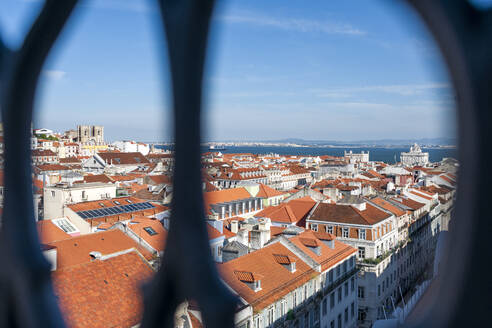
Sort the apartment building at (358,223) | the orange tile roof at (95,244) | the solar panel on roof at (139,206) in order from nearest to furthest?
the orange tile roof at (95,244)
the apartment building at (358,223)
the solar panel on roof at (139,206)

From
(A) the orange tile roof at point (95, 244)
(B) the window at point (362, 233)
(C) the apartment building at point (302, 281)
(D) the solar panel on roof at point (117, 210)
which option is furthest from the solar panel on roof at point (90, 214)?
(B) the window at point (362, 233)

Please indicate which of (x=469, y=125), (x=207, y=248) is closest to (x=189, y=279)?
(x=207, y=248)

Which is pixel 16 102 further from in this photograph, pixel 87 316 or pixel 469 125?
pixel 87 316

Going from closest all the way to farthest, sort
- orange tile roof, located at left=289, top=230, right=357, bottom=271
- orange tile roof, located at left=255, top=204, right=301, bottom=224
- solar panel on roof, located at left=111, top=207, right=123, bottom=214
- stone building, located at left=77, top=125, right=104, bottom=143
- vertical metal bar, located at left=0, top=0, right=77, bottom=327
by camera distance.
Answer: vertical metal bar, located at left=0, top=0, right=77, bottom=327
stone building, located at left=77, top=125, right=104, bottom=143
orange tile roof, located at left=289, top=230, right=357, bottom=271
solar panel on roof, located at left=111, top=207, right=123, bottom=214
orange tile roof, located at left=255, top=204, right=301, bottom=224

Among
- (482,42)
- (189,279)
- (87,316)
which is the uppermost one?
(482,42)

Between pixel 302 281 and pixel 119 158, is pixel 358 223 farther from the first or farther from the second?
pixel 119 158

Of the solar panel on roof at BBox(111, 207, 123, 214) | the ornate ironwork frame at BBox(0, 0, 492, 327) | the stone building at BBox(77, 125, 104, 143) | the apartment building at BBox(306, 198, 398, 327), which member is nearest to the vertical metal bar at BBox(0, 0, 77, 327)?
the ornate ironwork frame at BBox(0, 0, 492, 327)

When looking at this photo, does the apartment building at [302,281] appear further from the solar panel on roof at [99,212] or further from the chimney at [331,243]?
the solar panel on roof at [99,212]

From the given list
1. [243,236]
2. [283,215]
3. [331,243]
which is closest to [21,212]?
[243,236]

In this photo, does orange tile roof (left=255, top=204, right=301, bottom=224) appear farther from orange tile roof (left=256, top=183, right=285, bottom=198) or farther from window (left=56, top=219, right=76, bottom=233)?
orange tile roof (left=256, top=183, right=285, bottom=198)
